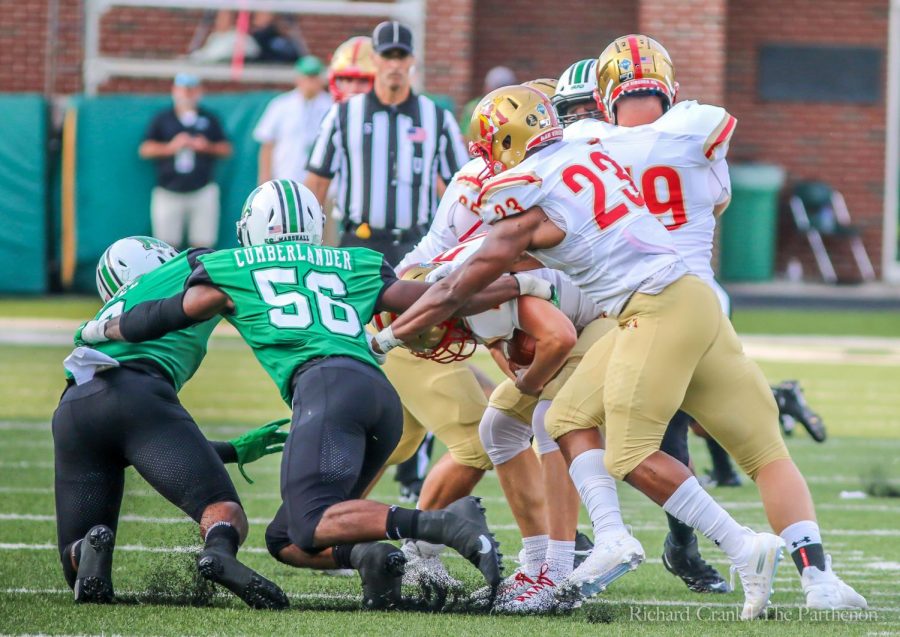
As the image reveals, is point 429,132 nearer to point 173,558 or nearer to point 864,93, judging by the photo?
point 173,558

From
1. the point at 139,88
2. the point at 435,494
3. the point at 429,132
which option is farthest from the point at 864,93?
the point at 435,494

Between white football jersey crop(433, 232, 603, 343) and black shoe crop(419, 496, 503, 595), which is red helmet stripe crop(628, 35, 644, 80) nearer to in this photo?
white football jersey crop(433, 232, 603, 343)

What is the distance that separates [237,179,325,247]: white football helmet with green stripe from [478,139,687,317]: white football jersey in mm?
563

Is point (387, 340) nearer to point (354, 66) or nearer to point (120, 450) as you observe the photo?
point (120, 450)

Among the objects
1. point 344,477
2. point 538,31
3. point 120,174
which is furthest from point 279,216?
point 538,31

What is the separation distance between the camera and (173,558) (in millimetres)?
4672

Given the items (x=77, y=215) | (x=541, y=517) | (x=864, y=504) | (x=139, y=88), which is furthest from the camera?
(x=139, y=88)

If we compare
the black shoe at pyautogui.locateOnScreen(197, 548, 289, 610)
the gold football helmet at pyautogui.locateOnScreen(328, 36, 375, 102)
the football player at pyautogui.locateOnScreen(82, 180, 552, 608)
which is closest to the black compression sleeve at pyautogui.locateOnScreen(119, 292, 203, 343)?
the football player at pyautogui.locateOnScreen(82, 180, 552, 608)

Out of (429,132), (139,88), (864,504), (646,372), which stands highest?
(139,88)

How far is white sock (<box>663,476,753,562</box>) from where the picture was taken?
4148 mm

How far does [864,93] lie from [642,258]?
14.2 meters

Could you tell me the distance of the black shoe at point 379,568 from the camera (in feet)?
13.1

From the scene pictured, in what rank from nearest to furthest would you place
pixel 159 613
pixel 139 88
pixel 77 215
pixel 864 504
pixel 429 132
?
pixel 159 613 → pixel 864 504 → pixel 429 132 → pixel 77 215 → pixel 139 88

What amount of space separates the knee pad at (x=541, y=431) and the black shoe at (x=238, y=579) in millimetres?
976
